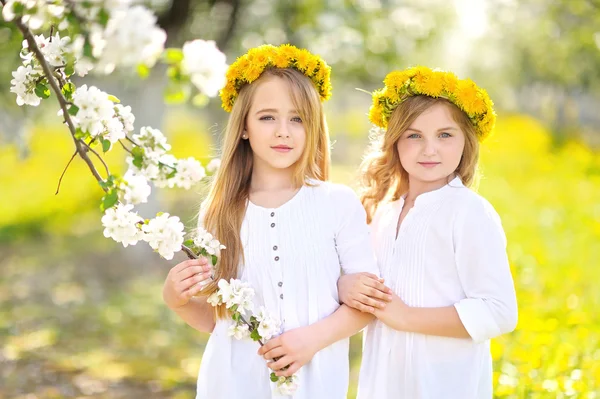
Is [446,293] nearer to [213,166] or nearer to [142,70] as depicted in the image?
[213,166]

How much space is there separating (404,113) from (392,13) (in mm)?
4287

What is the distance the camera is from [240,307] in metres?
2.05

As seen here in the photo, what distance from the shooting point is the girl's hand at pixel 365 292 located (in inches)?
87.8

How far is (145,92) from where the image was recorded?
7.63 m

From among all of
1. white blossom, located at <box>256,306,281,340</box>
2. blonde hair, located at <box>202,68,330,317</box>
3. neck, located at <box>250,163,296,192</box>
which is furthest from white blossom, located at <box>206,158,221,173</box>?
white blossom, located at <box>256,306,281,340</box>

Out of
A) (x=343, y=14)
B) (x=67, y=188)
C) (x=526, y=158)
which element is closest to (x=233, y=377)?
(x=343, y=14)

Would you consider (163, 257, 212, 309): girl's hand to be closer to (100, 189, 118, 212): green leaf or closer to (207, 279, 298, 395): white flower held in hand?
(207, 279, 298, 395): white flower held in hand

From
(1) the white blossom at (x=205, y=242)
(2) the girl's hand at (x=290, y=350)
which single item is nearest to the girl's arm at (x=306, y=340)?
(2) the girl's hand at (x=290, y=350)

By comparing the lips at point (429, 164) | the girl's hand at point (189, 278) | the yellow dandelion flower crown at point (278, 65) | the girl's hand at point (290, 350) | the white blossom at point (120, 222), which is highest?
the yellow dandelion flower crown at point (278, 65)

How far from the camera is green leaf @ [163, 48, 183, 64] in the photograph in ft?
4.36

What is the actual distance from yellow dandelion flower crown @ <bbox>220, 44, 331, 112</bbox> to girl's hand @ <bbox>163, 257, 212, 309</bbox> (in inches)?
26.3

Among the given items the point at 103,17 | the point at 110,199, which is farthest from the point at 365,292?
the point at 103,17

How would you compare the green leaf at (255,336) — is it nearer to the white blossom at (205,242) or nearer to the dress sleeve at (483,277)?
the white blossom at (205,242)

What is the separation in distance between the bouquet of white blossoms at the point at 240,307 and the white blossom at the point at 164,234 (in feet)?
0.95
